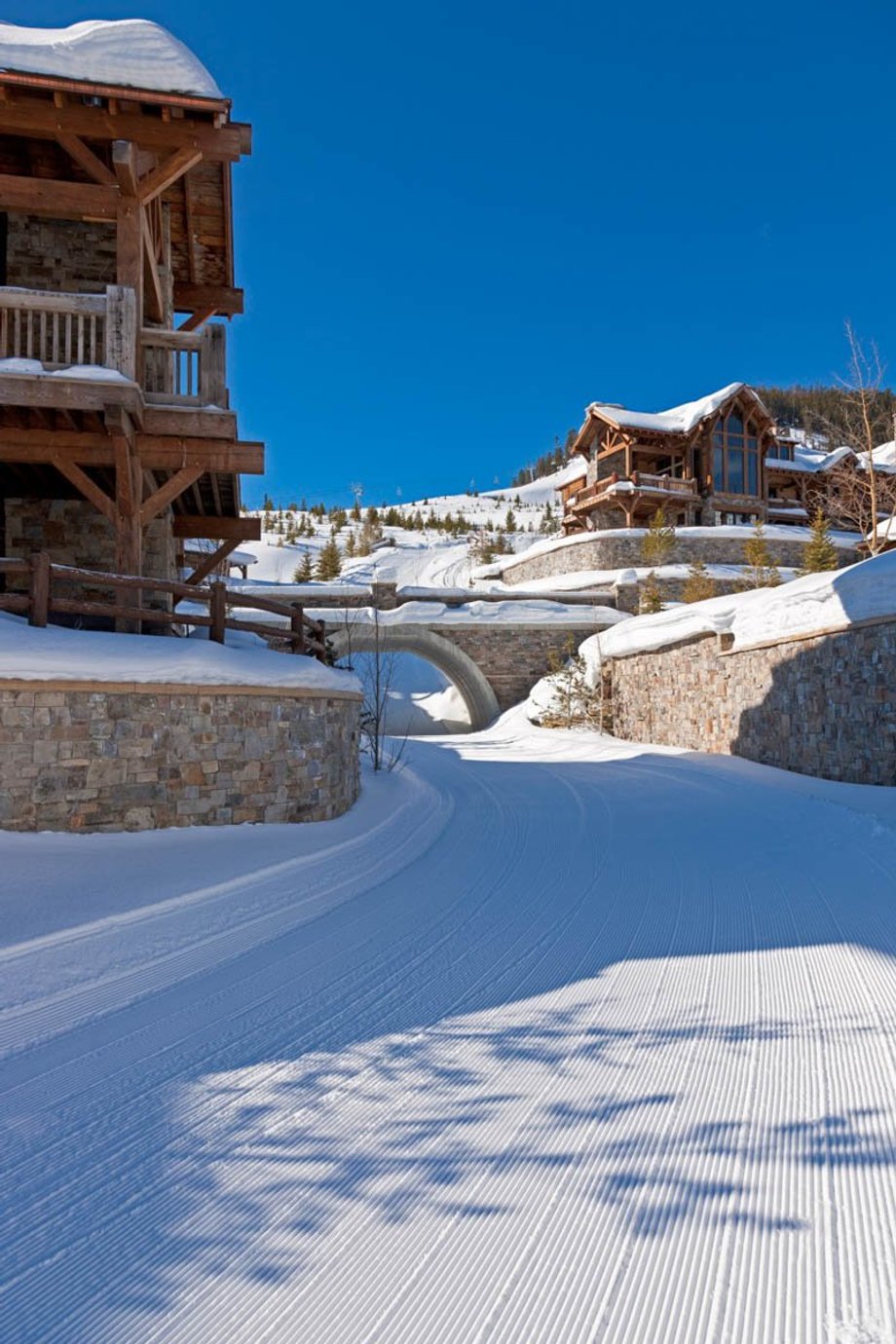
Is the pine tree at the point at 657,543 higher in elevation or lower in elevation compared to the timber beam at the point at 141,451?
higher

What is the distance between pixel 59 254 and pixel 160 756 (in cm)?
666

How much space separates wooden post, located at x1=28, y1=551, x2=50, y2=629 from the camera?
A: 20.8 feet

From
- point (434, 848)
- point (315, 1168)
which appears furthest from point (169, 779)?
point (315, 1168)

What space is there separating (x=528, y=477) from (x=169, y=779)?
102833 mm

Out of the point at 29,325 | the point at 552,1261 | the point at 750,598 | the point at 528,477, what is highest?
the point at 528,477

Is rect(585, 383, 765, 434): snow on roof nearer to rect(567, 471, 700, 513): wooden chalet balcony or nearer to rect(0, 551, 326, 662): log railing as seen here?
rect(567, 471, 700, 513): wooden chalet balcony

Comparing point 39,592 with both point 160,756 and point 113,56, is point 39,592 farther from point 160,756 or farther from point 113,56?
point 113,56

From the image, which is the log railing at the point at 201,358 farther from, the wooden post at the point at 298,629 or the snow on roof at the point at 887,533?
the snow on roof at the point at 887,533

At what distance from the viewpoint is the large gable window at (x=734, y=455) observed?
32656 millimetres

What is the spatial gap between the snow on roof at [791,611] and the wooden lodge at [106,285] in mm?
6858

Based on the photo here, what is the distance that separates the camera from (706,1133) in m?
2.34

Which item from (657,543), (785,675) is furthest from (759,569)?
(785,675)

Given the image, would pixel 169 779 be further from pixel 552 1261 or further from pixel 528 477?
pixel 528 477

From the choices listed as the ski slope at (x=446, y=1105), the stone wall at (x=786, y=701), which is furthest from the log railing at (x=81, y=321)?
the stone wall at (x=786, y=701)
